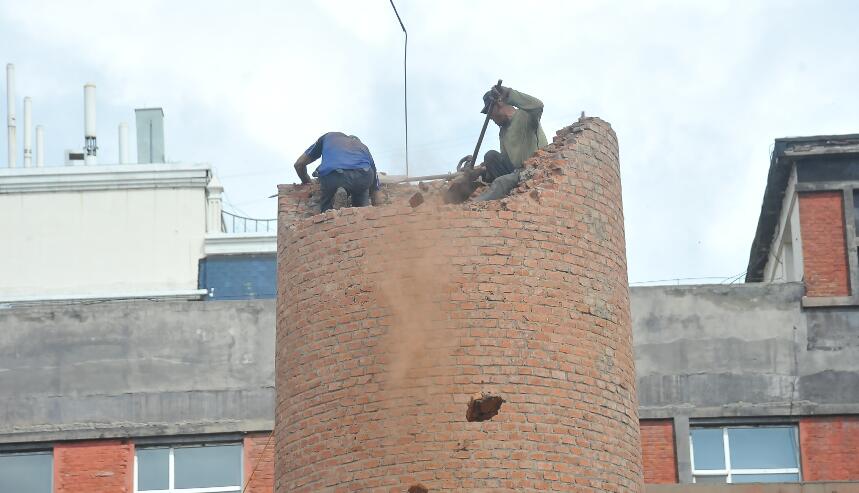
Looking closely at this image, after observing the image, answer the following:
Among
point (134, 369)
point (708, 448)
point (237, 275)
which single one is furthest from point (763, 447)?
point (237, 275)

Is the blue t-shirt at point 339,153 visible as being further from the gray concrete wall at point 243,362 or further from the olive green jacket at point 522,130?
the gray concrete wall at point 243,362

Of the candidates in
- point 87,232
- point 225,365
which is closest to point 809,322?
point 225,365

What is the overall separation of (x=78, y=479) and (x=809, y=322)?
10542 mm

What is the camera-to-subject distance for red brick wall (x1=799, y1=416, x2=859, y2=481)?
28516 millimetres

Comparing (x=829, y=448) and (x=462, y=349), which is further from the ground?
(x=462, y=349)

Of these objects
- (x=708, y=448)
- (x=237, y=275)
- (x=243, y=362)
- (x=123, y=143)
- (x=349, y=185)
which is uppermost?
(x=123, y=143)

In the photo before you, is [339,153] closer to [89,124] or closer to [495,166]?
[495,166]

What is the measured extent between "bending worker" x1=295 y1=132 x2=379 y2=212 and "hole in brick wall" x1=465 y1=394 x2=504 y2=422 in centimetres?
320

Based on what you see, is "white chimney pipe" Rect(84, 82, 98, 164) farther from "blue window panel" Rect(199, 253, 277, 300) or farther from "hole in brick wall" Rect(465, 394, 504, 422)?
"hole in brick wall" Rect(465, 394, 504, 422)

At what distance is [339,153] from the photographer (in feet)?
61.6

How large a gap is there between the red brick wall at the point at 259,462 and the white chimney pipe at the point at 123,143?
1621 centimetres

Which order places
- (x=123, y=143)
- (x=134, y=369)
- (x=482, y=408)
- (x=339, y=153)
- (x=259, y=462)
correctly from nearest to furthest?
(x=482, y=408)
(x=339, y=153)
(x=259, y=462)
(x=134, y=369)
(x=123, y=143)

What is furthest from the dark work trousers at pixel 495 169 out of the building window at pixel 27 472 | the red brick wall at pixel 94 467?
the building window at pixel 27 472

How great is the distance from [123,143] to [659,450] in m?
19.0
